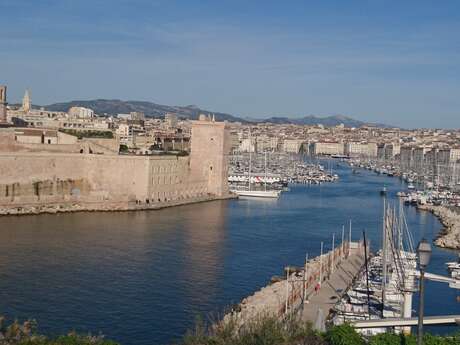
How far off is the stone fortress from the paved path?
7.59 m

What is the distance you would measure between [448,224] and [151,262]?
9884mm

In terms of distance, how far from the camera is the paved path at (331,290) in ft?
27.4

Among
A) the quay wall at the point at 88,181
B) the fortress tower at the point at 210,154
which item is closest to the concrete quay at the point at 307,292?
the quay wall at the point at 88,181

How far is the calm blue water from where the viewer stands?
320 inches

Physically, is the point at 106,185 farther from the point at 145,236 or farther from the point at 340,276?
the point at 340,276

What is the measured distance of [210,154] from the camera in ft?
72.3

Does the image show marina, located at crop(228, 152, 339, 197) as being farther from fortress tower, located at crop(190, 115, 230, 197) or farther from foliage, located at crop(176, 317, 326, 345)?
foliage, located at crop(176, 317, 326, 345)

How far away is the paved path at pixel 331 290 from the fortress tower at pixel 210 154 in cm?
991

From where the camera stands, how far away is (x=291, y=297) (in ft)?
28.9

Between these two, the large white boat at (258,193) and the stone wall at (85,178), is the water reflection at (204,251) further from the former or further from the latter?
the large white boat at (258,193)

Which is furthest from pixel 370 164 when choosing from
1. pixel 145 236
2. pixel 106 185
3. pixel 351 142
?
pixel 145 236

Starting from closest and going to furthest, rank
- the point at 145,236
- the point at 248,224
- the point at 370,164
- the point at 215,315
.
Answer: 1. the point at 215,315
2. the point at 145,236
3. the point at 248,224
4. the point at 370,164

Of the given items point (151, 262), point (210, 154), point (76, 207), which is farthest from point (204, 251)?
point (210, 154)

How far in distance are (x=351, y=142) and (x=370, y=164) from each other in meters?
20.0
